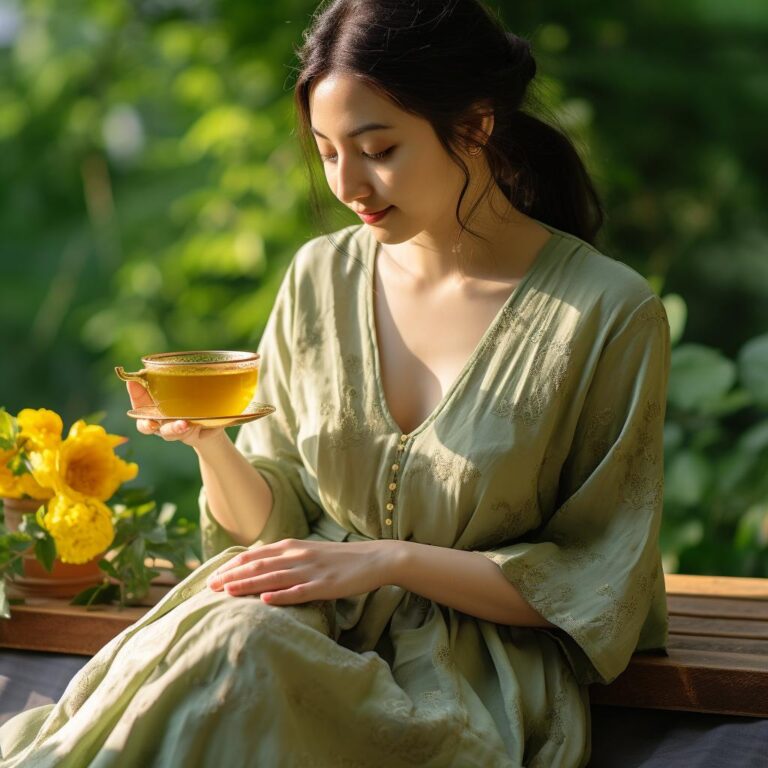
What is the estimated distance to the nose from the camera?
202 centimetres

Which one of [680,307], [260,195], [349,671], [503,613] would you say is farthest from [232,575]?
[260,195]

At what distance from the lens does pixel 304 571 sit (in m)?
1.93

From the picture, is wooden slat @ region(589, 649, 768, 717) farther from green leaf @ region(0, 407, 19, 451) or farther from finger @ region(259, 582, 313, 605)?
green leaf @ region(0, 407, 19, 451)

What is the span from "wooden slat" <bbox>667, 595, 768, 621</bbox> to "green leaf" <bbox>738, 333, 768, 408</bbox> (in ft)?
2.80

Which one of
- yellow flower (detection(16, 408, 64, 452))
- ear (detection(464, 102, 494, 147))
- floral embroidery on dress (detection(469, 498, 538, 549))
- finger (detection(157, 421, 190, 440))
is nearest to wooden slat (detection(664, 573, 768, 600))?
floral embroidery on dress (detection(469, 498, 538, 549))

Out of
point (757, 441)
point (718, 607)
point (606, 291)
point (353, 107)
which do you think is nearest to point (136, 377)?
point (353, 107)

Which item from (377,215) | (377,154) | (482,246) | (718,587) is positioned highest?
(377,154)

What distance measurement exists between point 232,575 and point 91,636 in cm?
59

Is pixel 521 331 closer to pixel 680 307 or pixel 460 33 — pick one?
pixel 460 33

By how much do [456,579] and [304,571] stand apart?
248 millimetres

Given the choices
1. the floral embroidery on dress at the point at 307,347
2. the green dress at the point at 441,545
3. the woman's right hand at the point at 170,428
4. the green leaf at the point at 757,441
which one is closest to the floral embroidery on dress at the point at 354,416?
the green dress at the point at 441,545

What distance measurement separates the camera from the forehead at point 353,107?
2.00 metres

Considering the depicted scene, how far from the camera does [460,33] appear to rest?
2.07 metres

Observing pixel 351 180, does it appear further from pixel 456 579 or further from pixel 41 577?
pixel 41 577
